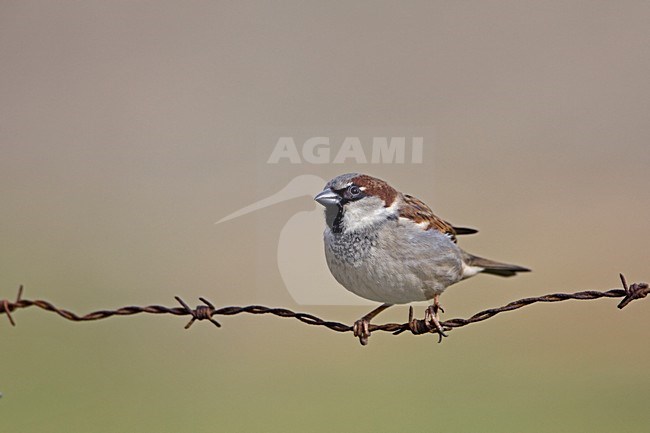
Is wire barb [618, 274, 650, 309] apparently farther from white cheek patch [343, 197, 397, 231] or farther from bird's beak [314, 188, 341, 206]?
bird's beak [314, 188, 341, 206]

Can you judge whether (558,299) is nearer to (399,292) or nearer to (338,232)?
(399,292)

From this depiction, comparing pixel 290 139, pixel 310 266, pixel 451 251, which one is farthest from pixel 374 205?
pixel 290 139

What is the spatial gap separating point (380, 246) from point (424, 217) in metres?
0.28

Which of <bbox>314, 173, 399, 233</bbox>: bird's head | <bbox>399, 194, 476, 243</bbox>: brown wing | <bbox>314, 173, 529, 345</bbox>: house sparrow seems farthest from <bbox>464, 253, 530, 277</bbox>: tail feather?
<bbox>314, 173, 399, 233</bbox>: bird's head

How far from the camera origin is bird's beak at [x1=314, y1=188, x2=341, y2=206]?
2.71 metres

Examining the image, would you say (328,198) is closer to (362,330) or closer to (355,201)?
(355,201)

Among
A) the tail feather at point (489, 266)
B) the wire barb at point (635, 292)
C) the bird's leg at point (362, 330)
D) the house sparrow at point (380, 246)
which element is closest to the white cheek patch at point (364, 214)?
the house sparrow at point (380, 246)

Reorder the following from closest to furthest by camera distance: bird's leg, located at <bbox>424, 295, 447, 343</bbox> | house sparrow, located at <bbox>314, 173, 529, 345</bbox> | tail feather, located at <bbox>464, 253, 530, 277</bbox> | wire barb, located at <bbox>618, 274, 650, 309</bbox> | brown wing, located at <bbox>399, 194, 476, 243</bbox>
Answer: wire barb, located at <bbox>618, 274, 650, 309</bbox>
bird's leg, located at <bbox>424, 295, 447, 343</bbox>
house sparrow, located at <bbox>314, 173, 529, 345</bbox>
brown wing, located at <bbox>399, 194, 476, 243</bbox>
tail feather, located at <bbox>464, 253, 530, 277</bbox>

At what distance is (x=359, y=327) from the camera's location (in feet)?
8.45

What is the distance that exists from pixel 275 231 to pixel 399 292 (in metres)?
2.11

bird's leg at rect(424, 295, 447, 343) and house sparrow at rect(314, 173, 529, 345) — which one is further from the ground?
house sparrow at rect(314, 173, 529, 345)

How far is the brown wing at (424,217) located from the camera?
281 cm

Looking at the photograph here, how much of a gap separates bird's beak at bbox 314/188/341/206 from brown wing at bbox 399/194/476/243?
0.25 metres

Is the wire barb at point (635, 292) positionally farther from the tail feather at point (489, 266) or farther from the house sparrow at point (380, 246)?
the tail feather at point (489, 266)
